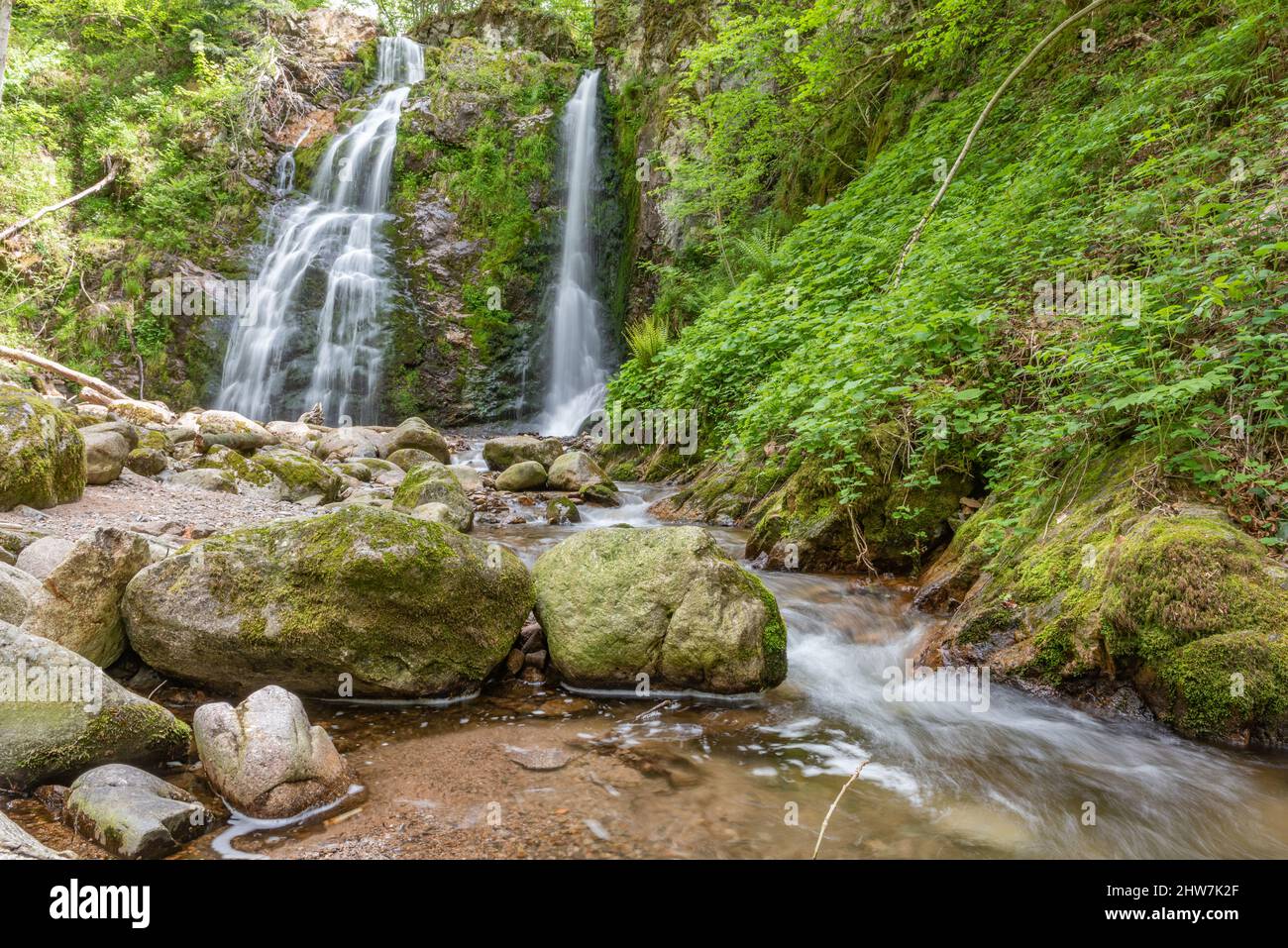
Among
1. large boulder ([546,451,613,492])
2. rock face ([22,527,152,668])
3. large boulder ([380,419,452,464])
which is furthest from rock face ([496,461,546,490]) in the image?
rock face ([22,527,152,668])

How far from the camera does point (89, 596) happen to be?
3338 mm

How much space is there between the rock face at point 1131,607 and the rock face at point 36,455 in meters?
6.60

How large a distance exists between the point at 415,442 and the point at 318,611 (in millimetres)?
8461

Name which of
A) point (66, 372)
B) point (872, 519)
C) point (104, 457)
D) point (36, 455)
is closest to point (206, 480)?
point (104, 457)

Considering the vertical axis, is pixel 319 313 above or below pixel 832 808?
above

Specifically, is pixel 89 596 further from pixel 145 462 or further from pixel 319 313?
pixel 319 313

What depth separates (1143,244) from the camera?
438 cm

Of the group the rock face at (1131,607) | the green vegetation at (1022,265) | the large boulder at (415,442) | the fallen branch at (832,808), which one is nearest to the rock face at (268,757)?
the fallen branch at (832,808)

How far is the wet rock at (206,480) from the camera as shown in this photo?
725 cm

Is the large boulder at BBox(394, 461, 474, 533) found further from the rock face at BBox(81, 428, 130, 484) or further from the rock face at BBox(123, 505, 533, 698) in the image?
the rock face at BBox(123, 505, 533, 698)

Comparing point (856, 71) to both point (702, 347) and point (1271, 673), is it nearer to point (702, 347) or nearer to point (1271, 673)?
point (702, 347)

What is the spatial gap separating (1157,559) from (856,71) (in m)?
10.3

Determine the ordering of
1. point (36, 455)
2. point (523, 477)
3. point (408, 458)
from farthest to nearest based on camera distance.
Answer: point (408, 458), point (523, 477), point (36, 455)
